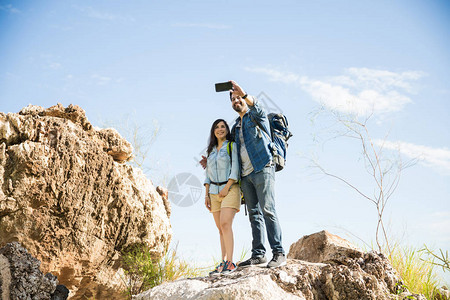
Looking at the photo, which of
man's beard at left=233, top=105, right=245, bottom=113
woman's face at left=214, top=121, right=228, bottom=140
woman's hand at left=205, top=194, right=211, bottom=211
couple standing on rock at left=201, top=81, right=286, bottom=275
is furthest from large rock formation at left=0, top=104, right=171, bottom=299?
man's beard at left=233, top=105, right=245, bottom=113

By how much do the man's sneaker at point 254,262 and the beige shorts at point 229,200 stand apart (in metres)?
0.61

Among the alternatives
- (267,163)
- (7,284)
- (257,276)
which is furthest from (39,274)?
(267,163)

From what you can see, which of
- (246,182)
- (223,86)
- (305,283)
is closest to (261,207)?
(246,182)

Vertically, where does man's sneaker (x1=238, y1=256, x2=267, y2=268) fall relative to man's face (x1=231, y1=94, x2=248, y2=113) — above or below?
below

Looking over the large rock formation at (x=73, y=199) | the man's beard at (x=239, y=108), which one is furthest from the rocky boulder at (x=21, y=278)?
the man's beard at (x=239, y=108)

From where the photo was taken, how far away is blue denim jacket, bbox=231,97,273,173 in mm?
Answer: 4582

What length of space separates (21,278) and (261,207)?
2798 mm

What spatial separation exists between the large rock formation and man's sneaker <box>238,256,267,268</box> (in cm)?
206

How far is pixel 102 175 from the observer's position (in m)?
5.80

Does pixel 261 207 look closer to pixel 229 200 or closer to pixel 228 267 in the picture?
pixel 229 200

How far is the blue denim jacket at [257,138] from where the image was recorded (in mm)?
4582

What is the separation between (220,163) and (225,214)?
2.05 ft

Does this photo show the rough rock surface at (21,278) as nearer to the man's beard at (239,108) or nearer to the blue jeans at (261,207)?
the blue jeans at (261,207)

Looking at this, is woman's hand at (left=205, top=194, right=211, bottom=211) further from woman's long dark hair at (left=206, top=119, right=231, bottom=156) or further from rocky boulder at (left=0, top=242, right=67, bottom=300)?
rocky boulder at (left=0, top=242, right=67, bottom=300)
